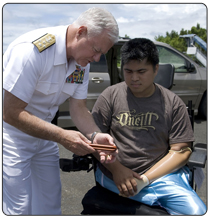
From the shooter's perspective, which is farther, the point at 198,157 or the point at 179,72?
the point at 179,72

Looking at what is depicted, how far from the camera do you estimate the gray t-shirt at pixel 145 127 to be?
1.97 meters

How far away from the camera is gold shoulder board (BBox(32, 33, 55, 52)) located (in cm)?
151

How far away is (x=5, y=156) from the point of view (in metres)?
1.66

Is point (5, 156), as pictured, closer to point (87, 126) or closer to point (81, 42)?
point (87, 126)

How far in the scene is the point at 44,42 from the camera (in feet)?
5.07

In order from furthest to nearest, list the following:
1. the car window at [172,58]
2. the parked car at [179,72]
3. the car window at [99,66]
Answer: the car window at [172,58]
the parked car at [179,72]
the car window at [99,66]

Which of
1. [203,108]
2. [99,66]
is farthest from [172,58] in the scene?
[99,66]

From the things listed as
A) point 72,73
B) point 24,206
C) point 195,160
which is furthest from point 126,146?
point 24,206

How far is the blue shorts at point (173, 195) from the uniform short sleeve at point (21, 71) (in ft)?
2.99

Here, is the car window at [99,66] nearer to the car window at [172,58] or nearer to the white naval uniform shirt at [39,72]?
the car window at [172,58]

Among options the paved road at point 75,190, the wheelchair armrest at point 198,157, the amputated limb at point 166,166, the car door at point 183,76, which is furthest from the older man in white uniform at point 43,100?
the car door at point 183,76

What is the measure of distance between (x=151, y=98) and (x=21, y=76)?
0.98 metres

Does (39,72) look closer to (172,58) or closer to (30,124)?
(30,124)

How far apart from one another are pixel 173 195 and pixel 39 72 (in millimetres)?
1091
